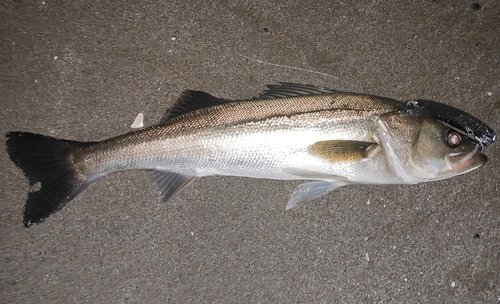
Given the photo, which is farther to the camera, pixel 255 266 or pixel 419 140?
pixel 255 266

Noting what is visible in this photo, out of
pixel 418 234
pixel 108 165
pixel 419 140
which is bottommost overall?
pixel 418 234

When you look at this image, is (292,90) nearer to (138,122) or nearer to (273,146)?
(273,146)

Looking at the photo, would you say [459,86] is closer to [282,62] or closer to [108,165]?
[282,62]

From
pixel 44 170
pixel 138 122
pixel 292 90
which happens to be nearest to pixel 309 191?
pixel 292 90

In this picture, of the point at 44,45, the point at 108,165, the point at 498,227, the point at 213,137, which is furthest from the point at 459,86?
the point at 44,45

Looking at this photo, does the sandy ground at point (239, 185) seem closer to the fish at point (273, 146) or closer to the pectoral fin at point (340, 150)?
the fish at point (273, 146)

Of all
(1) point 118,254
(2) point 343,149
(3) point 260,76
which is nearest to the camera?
(2) point 343,149

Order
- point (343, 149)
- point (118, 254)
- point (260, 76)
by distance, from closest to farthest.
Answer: point (343, 149)
point (118, 254)
point (260, 76)
